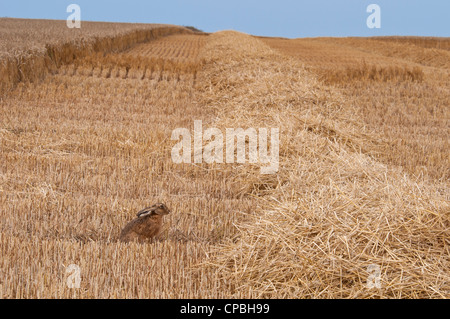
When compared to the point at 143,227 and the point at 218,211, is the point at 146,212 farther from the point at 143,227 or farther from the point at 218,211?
the point at 218,211

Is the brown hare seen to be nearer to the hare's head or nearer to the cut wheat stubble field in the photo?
the hare's head

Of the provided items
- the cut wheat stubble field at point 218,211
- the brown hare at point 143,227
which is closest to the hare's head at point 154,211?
the brown hare at point 143,227

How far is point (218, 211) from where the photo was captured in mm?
4918

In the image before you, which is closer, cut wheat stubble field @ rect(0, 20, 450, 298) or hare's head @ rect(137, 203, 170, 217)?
cut wheat stubble field @ rect(0, 20, 450, 298)

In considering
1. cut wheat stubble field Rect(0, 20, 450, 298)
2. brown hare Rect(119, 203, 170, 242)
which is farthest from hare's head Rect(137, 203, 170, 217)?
cut wheat stubble field Rect(0, 20, 450, 298)

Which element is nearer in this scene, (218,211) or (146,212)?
(146,212)

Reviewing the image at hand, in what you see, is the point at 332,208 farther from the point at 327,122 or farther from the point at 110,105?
the point at 110,105

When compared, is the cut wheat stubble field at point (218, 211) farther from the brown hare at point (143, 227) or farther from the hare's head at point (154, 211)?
the hare's head at point (154, 211)

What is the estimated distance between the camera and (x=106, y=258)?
3.63 metres

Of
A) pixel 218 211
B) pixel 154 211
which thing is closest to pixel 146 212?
pixel 154 211

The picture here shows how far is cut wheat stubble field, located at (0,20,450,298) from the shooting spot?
3.30 m

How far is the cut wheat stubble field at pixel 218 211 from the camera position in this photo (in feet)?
10.8
